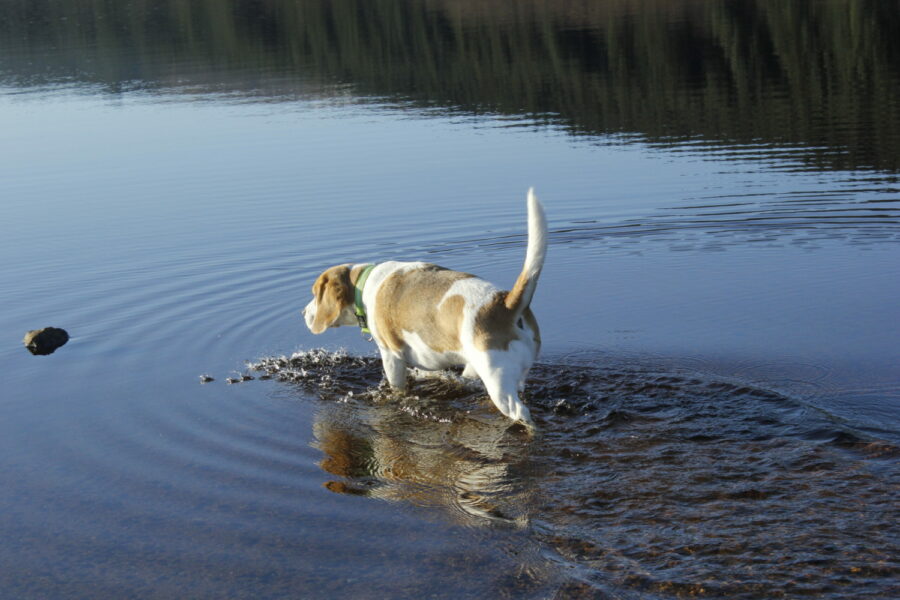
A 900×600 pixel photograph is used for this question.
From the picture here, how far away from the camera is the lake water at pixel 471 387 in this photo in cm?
582

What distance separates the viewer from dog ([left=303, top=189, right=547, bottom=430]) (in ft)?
23.4

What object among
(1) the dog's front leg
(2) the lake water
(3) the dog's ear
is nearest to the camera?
(2) the lake water

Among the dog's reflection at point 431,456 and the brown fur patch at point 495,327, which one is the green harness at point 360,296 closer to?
the dog's reflection at point 431,456

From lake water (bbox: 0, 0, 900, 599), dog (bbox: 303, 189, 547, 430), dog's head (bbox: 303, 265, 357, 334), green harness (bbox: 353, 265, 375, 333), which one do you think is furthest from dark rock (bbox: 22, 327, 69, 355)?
green harness (bbox: 353, 265, 375, 333)

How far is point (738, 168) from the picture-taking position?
17422 mm

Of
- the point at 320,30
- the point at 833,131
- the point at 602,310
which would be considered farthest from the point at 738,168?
the point at 320,30

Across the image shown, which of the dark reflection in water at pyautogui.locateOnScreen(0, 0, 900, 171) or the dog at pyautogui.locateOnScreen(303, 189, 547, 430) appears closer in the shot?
the dog at pyautogui.locateOnScreen(303, 189, 547, 430)

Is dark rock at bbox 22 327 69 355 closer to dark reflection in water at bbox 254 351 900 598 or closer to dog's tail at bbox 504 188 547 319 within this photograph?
dark reflection in water at bbox 254 351 900 598

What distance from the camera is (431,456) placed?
24.8 ft

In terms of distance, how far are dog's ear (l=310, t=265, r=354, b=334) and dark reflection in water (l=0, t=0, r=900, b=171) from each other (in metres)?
10.8

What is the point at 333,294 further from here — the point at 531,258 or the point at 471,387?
the point at 531,258

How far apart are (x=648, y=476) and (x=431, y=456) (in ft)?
5.56

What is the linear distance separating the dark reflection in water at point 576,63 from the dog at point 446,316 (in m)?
10.9

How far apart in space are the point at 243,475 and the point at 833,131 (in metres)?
16.2
